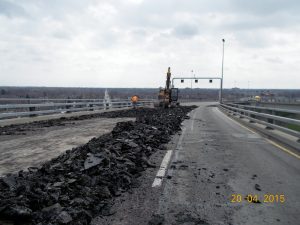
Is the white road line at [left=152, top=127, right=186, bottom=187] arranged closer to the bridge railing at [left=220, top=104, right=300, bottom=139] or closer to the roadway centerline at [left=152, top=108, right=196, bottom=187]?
the roadway centerline at [left=152, top=108, right=196, bottom=187]

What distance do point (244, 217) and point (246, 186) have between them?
5.62 feet

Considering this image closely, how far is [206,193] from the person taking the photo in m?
6.42

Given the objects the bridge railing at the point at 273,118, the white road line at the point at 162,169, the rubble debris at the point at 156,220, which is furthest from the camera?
the bridge railing at the point at 273,118

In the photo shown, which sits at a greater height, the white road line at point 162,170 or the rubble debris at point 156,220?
the rubble debris at point 156,220

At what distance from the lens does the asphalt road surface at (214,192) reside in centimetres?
524

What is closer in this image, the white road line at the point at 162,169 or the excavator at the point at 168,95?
the white road line at the point at 162,169

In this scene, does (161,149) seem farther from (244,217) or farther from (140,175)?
(244,217)

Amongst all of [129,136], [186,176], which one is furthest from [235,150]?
[186,176]

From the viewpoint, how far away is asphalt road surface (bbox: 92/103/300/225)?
17.2ft

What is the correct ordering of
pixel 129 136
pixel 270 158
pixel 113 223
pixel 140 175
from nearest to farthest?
pixel 113 223 → pixel 140 175 → pixel 270 158 → pixel 129 136

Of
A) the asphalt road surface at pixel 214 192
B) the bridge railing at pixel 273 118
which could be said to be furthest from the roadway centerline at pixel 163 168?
the bridge railing at pixel 273 118

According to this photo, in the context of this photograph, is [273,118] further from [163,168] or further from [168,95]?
[168,95]

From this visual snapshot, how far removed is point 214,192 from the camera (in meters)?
6.50

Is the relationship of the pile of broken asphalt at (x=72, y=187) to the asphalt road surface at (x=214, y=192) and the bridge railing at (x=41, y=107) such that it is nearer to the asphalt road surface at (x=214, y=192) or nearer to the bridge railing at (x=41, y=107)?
the asphalt road surface at (x=214, y=192)
